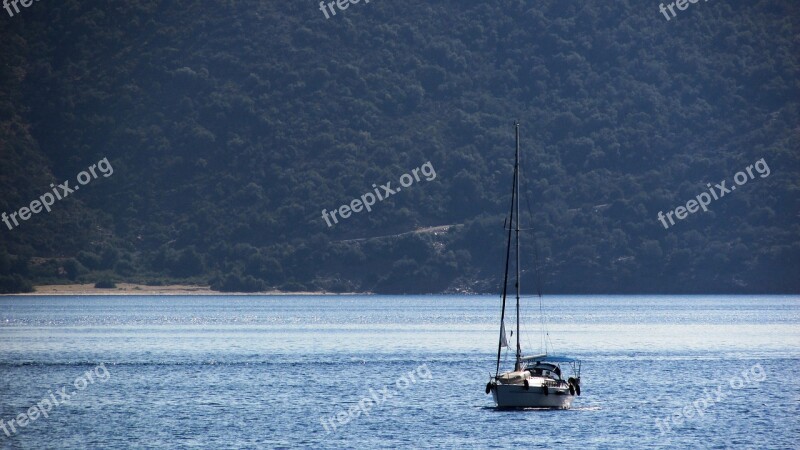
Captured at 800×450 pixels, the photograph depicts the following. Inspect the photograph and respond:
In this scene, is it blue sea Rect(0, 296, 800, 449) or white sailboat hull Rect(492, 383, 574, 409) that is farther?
white sailboat hull Rect(492, 383, 574, 409)

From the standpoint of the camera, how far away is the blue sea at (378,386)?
57.1 meters

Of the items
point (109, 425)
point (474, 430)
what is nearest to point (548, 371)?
point (474, 430)

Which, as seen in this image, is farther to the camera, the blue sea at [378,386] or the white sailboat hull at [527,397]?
the white sailboat hull at [527,397]

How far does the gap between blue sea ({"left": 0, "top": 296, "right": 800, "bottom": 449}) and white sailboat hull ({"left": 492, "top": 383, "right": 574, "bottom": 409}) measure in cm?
87

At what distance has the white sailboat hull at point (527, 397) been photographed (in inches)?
2509

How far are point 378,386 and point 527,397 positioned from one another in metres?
13.8

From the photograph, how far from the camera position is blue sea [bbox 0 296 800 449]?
187 ft

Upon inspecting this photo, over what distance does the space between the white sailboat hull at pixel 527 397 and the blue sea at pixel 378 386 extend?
870 mm

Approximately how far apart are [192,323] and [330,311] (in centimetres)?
3483

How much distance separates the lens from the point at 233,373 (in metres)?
83.8

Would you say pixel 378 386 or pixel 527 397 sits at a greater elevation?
pixel 527 397

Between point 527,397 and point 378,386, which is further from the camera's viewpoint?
point 378,386

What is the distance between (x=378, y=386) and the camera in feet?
248

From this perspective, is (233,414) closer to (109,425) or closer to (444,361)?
(109,425)
